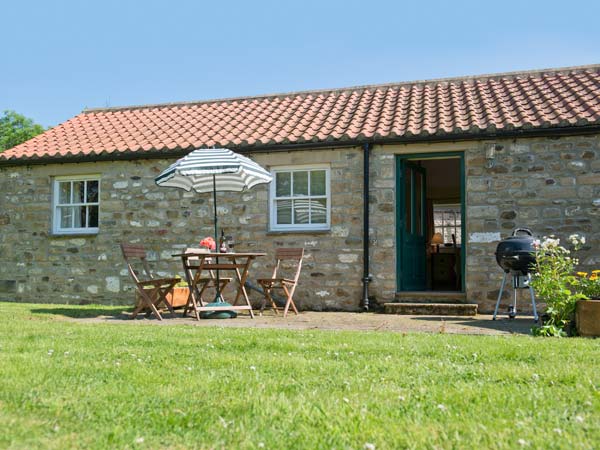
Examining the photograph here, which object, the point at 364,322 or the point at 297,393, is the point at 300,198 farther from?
the point at 297,393

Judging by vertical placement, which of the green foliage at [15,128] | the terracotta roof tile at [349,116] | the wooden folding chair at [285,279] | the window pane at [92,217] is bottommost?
the wooden folding chair at [285,279]

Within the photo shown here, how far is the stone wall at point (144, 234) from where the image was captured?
950 cm

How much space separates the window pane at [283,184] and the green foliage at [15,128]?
25757 millimetres

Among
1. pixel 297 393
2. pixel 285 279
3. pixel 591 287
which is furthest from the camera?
pixel 285 279

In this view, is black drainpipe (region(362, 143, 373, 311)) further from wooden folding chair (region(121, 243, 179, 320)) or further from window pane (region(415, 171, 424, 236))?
wooden folding chair (region(121, 243, 179, 320))

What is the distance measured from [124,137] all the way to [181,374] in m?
8.35

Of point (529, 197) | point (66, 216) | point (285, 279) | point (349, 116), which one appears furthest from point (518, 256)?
point (66, 216)

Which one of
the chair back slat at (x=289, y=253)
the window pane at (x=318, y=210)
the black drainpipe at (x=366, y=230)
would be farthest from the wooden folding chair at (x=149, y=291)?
the black drainpipe at (x=366, y=230)

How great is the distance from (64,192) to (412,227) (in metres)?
6.04

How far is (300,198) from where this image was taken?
9.91 meters

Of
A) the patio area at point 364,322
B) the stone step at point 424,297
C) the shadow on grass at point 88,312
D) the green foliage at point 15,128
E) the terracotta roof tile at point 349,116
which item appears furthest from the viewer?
the green foliage at point 15,128

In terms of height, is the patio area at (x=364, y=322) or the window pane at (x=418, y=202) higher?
the window pane at (x=418, y=202)

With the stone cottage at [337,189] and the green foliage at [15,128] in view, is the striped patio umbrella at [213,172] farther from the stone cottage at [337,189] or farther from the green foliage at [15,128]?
the green foliage at [15,128]

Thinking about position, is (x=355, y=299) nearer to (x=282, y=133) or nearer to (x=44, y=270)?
(x=282, y=133)
